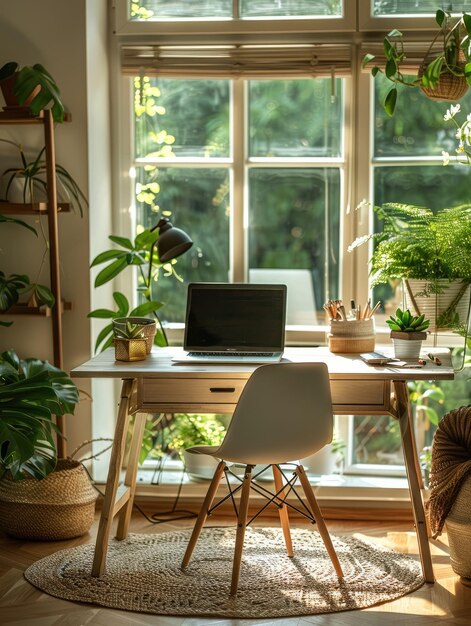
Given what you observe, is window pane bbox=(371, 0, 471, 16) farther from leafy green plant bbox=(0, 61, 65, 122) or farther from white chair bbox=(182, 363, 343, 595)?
white chair bbox=(182, 363, 343, 595)

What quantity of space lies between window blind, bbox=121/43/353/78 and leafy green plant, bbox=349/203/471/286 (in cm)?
78

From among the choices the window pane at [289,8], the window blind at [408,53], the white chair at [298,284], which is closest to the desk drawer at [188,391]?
the white chair at [298,284]

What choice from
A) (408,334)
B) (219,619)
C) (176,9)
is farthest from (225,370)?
(176,9)

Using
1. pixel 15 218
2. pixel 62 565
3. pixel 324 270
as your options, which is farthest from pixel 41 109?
pixel 62 565

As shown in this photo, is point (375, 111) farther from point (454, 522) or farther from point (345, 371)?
point (454, 522)

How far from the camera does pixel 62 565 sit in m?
3.58

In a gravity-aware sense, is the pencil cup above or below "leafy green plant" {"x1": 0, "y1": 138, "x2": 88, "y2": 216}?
below

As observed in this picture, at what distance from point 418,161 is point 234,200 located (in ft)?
2.78

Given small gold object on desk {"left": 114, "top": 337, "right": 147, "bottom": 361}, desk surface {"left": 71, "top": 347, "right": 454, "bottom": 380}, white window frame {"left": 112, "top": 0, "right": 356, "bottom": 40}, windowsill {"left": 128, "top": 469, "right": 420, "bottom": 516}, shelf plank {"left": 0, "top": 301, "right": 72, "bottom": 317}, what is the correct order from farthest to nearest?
windowsill {"left": 128, "top": 469, "right": 420, "bottom": 516} < white window frame {"left": 112, "top": 0, "right": 356, "bottom": 40} < shelf plank {"left": 0, "top": 301, "right": 72, "bottom": 317} < small gold object on desk {"left": 114, "top": 337, "right": 147, "bottom": 361} < desk surface {"left": 71, "top": 347, "right": 454, "bottom": 380}

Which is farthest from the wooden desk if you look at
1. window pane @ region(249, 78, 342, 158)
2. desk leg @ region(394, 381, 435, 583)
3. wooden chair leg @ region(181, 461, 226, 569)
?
window pane @ region(249, 78, 342, 158)

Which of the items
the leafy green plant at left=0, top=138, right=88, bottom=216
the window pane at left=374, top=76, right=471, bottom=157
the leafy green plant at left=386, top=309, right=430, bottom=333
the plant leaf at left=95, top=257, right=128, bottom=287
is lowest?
the leafy green plant at left=386, top=309, right=430, bottom=333

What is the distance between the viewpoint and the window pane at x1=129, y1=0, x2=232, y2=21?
423 cm

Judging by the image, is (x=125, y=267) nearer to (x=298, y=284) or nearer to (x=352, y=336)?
(x=298, y=284)

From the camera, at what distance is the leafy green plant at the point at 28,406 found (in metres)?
3.32
